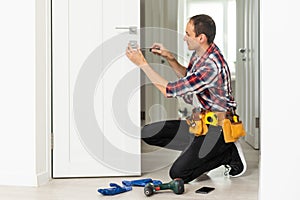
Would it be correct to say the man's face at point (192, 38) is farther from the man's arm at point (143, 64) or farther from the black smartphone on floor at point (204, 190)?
the black smartphone on floor at point (204, 190)

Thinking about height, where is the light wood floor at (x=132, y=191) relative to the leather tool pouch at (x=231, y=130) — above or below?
below

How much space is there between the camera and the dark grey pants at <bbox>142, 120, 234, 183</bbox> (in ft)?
10.5

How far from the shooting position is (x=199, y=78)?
3.12m

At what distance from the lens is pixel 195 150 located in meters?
3.23

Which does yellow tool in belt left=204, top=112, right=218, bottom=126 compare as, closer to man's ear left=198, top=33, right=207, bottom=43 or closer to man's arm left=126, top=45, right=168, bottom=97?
man's arm left=126, top=45, right=168, bottom=97
